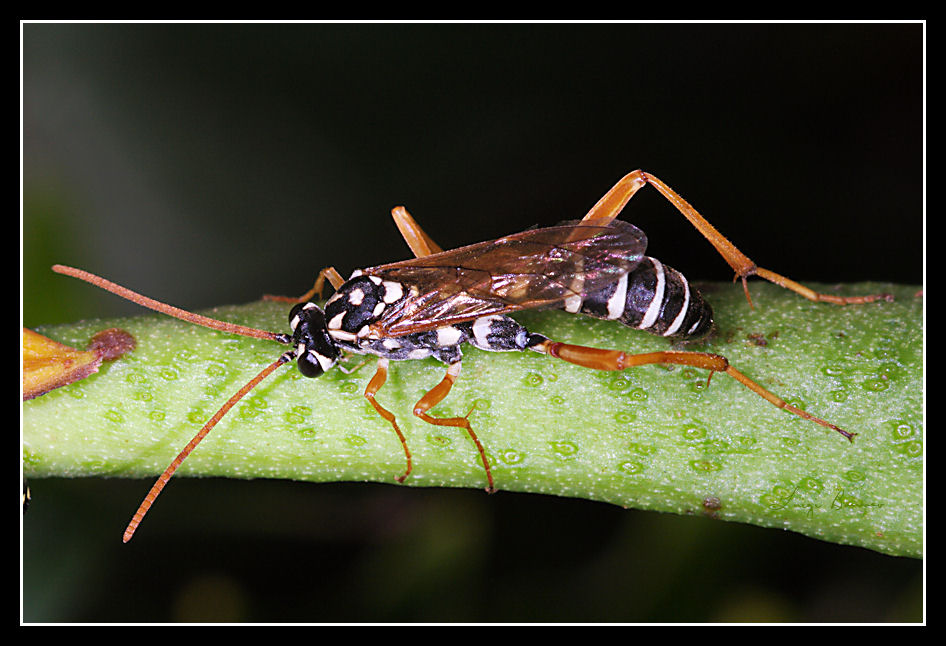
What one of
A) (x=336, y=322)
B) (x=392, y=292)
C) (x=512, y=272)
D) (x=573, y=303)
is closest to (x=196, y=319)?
(x=336, y=322)

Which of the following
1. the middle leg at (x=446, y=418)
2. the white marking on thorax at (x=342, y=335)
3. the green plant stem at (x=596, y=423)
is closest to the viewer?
the green plant stem at (x=596, y=423)

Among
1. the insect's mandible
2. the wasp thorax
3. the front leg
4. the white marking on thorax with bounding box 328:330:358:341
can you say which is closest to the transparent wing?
the insect's mandible

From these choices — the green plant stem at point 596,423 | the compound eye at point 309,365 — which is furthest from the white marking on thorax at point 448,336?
the compound eye at point 309,365

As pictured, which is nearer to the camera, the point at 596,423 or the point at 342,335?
the point at 596,423

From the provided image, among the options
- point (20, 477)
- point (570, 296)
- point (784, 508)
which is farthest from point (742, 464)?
point (20, 477)

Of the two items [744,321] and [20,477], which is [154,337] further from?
[744,321]

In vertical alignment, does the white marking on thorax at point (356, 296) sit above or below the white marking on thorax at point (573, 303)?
above

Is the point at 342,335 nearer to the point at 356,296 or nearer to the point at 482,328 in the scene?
the point at 356,296

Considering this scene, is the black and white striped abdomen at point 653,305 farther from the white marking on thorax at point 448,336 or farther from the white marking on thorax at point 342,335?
the white marking on thorax at point 342,335

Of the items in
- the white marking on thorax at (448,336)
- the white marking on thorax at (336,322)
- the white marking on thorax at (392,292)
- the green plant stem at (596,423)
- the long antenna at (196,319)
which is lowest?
the green plant stem at (596,423)
